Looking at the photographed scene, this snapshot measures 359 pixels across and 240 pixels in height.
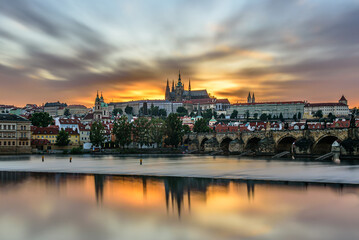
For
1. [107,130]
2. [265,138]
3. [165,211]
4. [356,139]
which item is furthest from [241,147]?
[165,211]

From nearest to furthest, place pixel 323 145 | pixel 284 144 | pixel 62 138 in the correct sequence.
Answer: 1. pixel 323 145
2. pixel 284 144
3. pixel 62 138

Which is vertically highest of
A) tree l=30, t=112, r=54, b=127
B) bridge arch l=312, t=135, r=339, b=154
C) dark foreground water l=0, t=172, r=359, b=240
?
tree l=30, t=112, r=54, b=127

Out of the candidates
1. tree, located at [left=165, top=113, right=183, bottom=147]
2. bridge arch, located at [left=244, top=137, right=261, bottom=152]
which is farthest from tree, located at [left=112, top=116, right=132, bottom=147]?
bridge arch, located at [left=244, top=137, right=261, bottom=152]

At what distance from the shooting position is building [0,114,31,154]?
251 ft

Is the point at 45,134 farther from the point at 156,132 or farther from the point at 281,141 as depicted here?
the point at 281,141

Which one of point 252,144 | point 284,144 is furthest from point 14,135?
point 284,144

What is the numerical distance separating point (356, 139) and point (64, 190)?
39.9m

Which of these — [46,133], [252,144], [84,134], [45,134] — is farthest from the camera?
[84,134]

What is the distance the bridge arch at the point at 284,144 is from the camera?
6654 cm

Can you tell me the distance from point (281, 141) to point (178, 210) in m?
51.6

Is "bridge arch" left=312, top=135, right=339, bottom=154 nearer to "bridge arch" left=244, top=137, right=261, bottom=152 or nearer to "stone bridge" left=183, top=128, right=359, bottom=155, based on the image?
"stone bridge" left=183, top=128, right=359, bottom=155

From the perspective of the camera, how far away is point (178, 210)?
1880 centimetres

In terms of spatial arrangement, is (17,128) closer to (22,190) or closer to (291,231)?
(22,190)

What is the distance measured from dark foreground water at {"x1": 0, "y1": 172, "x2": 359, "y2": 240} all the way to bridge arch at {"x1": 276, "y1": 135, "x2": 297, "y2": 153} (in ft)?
133
